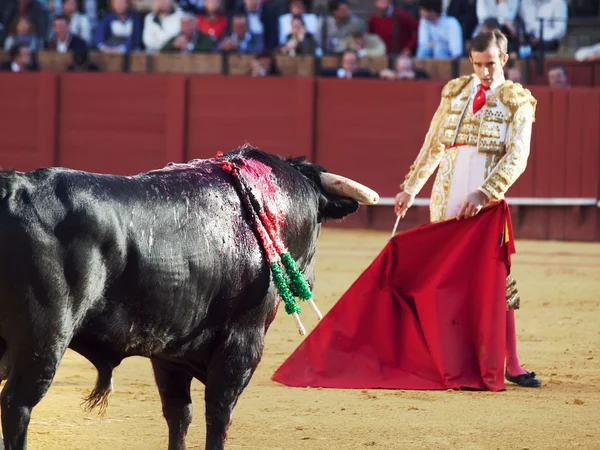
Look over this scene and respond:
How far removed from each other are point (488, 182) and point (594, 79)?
256 inches

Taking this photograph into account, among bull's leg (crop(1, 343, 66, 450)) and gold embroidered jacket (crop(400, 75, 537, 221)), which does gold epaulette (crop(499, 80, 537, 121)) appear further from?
bull's leg (crop(1, 343, 66, 450))

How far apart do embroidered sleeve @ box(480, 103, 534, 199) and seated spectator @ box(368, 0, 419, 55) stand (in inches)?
246

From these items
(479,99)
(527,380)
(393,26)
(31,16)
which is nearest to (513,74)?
(393,26)

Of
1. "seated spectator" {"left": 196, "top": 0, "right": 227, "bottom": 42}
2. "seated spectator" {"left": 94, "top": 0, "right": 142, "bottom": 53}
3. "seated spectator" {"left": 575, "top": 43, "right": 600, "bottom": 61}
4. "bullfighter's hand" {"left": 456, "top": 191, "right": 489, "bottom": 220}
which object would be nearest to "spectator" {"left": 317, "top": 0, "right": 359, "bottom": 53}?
"seated spectator" {"left": 196, "top": 0, "right": 227, "bottom": 42}

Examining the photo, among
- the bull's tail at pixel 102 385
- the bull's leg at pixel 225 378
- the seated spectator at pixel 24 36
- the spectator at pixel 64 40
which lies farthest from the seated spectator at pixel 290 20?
the bull's tail at pixel 102 385

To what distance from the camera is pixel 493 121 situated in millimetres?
4254

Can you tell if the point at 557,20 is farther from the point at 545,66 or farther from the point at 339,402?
the point at 339,402

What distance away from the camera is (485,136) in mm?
4266

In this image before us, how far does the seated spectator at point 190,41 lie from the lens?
10639 millimetres

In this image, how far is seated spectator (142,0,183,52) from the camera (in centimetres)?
1070

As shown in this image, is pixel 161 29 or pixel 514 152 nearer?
pixel 514 152

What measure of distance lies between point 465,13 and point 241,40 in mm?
2078

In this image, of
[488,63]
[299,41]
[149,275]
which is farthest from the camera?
[299,41]

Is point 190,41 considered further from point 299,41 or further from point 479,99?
point 479,99
